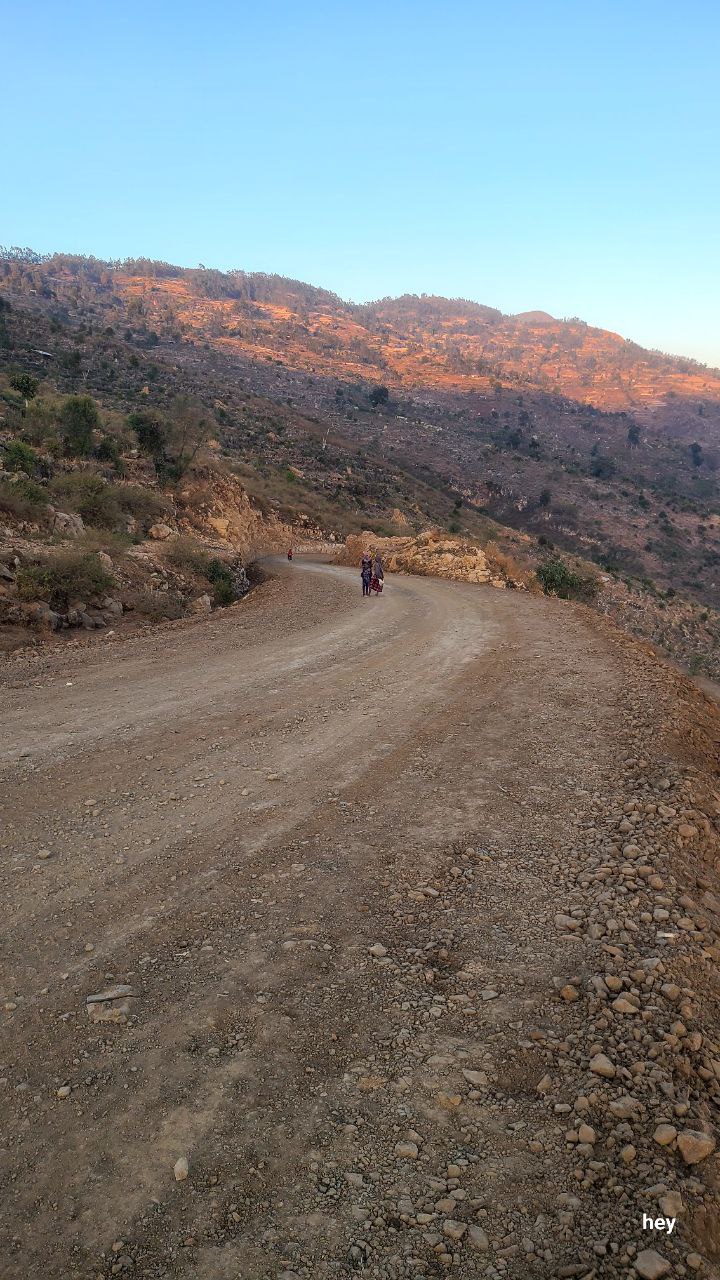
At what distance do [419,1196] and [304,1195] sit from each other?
1.41 feet

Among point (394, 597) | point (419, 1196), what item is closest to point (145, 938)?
point (419, 1196)

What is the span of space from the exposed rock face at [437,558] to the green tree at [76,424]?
11276mm

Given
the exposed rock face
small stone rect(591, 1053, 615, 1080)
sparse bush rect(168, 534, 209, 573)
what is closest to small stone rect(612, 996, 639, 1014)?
small stone rect(591, 1053, 615, 1080)

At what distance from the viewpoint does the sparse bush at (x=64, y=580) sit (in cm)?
1223

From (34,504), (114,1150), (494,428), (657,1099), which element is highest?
(494,428)

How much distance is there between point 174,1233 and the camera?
243 cm

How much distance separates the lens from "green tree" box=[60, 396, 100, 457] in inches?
1005

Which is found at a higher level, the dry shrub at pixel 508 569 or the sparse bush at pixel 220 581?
the dry shrub at pixel 508 569

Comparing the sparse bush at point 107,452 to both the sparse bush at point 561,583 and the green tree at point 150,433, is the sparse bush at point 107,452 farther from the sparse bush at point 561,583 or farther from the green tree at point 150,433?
the sparse bush at point 561,583

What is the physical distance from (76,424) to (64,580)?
50.0 ft

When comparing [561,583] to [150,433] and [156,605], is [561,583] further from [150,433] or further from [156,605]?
[150,433]

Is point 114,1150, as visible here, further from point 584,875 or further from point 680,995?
point 584,875

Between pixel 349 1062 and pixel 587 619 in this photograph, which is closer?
pixel 349 1062

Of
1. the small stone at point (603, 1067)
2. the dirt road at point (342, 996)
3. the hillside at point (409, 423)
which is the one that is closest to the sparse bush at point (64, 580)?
the dirt road at point (342, 996)
